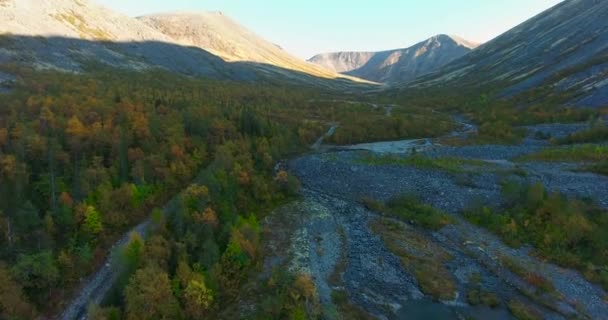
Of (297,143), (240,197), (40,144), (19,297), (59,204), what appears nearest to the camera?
(19,297)

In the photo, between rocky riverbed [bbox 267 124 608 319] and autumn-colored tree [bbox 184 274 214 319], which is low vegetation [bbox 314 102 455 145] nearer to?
rocky riverbed [bbox 267 124 608 319]

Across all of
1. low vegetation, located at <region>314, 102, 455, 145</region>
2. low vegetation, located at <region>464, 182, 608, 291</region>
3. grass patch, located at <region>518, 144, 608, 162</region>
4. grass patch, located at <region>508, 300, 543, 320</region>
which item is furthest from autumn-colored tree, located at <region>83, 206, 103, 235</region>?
grass patch, located at <region>518, 144, 608, 162</region>

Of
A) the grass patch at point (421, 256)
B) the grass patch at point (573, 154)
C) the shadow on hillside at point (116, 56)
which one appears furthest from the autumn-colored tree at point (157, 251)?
the shadow on hillside at point (116, 56)

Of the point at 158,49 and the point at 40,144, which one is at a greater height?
the point at 158,49

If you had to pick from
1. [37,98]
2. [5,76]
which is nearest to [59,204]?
[37,98]

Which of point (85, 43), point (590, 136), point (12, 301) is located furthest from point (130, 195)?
point (85, 43)

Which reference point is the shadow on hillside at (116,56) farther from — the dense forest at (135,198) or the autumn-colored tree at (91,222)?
the autumn-colored tree at (91,222)

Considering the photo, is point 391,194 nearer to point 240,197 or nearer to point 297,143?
point 240,197
